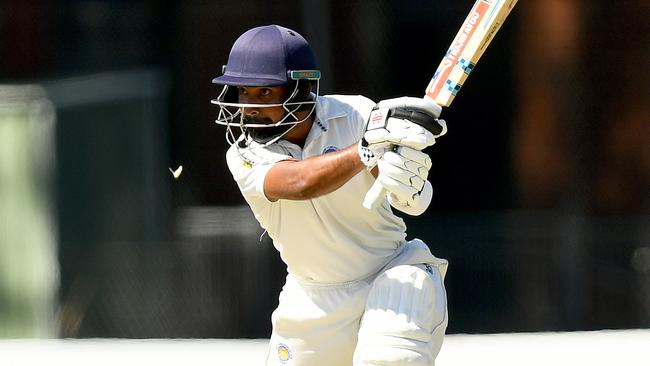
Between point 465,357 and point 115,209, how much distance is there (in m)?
1.80

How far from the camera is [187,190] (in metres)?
6.74

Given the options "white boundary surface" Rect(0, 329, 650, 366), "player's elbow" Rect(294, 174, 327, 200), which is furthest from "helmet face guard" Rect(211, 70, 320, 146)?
"white boundary surface" Rect(0, 329, 650, 366)

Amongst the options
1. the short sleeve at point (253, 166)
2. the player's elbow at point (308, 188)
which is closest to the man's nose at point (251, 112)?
the short sleeve at point (253, 166)

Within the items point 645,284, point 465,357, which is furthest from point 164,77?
point 645,284

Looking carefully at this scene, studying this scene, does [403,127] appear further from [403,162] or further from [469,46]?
[469,46]

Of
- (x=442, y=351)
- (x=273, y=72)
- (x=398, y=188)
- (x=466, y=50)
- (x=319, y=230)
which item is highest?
(x=466, y=50)

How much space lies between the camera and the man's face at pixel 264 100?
4.14 m

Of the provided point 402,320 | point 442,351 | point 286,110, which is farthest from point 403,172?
point 442,351

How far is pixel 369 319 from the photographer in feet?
13.2

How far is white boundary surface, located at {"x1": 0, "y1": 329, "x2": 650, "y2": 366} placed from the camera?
6.25 metres

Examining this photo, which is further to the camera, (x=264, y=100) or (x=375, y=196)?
(x=264, y=100)

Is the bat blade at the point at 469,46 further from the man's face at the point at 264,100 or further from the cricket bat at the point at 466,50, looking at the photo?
the man's face at the point at 264,100

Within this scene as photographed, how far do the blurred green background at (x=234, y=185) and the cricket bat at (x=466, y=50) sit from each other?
276 centimetres

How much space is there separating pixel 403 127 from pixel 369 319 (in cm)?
63
